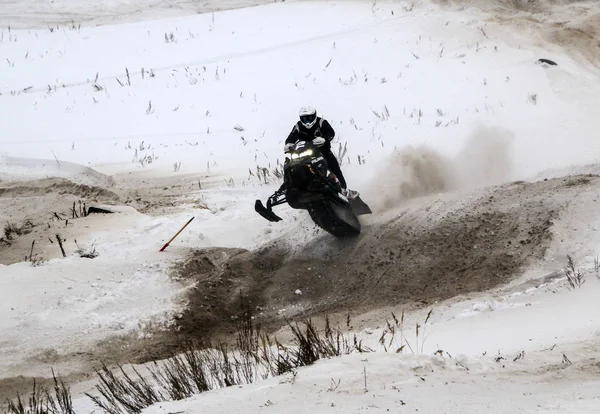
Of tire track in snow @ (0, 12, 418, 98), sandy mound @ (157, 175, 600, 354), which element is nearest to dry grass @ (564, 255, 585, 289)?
sandy mound @ (157, 175, 600, 354)

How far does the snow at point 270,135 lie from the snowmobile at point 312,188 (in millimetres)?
1092

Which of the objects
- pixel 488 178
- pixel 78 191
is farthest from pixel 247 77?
pixel 488 178

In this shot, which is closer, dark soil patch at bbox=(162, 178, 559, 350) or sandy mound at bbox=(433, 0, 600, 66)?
dark soil patch at bbox=(162, 178, 559, 350)

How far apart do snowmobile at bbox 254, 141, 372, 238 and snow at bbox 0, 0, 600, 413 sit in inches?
43.0

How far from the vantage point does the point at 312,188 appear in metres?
8.23

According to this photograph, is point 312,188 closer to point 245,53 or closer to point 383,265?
point 383,265

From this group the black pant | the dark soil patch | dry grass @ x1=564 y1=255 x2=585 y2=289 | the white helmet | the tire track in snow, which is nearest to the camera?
dry grass @ x1=564 y1=255 x2=585 y2=289

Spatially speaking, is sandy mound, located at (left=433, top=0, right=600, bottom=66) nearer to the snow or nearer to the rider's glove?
the snow

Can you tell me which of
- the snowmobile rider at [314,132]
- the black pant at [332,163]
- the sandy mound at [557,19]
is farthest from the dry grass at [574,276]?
the sandy mound at [557,19]

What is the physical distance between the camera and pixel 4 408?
20.9ft

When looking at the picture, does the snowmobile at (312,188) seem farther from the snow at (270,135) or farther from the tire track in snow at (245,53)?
the tire track in snow at (245,53)

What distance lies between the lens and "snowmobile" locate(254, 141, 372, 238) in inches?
324

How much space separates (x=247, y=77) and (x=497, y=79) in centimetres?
570

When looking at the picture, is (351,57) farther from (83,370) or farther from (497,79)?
(83,370)
